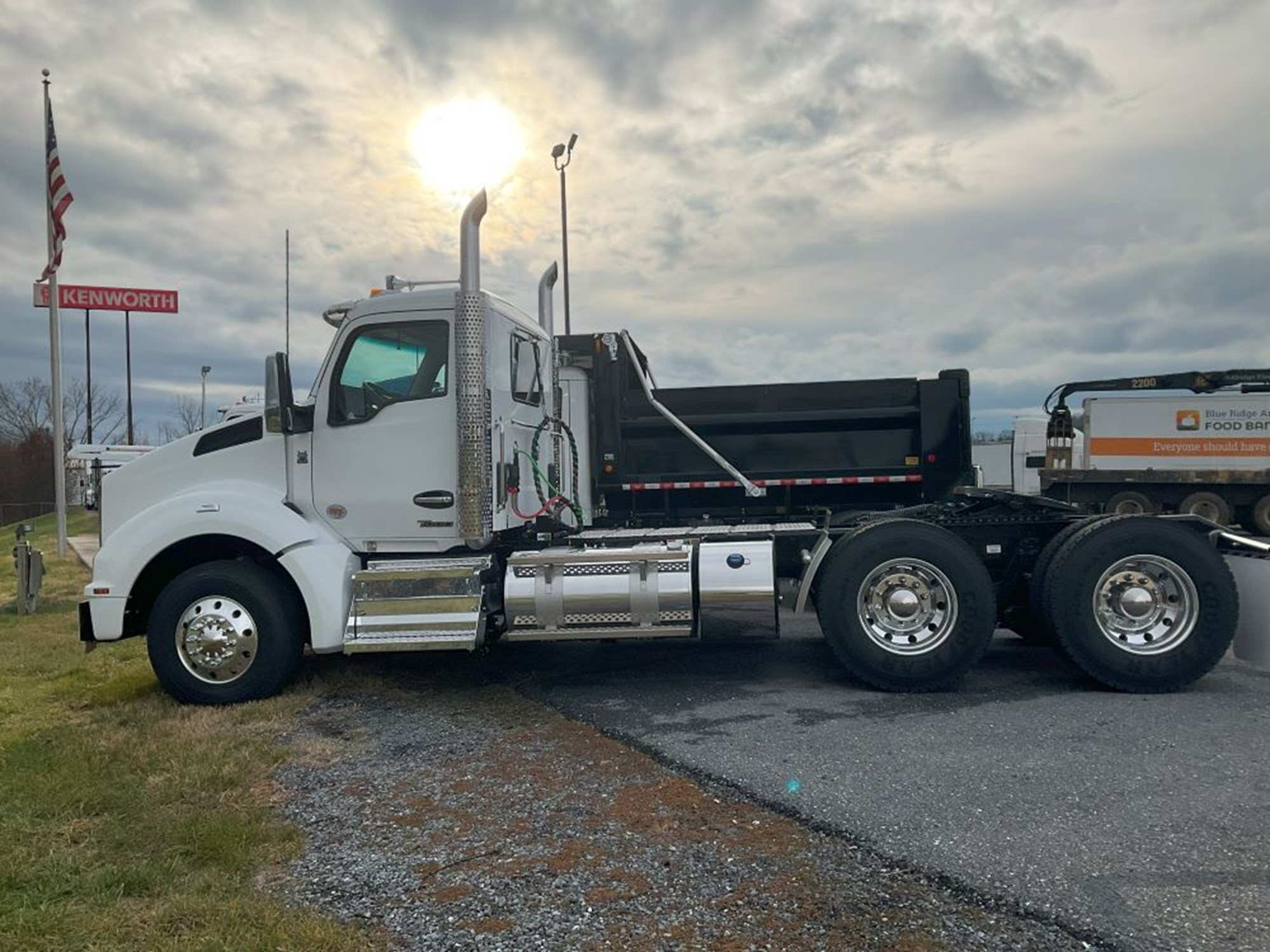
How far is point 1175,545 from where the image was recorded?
5.80 metres

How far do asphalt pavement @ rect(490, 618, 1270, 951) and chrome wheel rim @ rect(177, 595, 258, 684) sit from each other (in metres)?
1.91

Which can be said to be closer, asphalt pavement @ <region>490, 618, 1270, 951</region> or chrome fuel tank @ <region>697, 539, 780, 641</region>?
asphalt pavement @ <region>490, 618, 1270, 951</region>

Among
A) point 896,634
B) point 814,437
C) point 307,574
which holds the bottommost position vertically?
point 896,634

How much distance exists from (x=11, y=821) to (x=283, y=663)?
210cm

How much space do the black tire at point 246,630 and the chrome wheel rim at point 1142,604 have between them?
5.38 metres

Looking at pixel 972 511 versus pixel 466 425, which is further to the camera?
pixel 972 511

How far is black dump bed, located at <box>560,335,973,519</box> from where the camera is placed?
28.5 ft

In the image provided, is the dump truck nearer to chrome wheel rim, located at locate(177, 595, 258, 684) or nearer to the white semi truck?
the white semi truck

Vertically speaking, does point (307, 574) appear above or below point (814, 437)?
below

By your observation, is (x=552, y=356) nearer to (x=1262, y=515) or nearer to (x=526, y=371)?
(x=526, y=371)

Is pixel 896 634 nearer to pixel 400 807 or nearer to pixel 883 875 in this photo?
pixel 883 875

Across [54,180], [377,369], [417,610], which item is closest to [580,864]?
[417,610]

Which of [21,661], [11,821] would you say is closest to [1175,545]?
[11,821]

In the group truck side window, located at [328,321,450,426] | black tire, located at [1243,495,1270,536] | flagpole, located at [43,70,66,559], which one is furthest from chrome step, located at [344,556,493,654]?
black tire, located at [1243,495,1270,536]
